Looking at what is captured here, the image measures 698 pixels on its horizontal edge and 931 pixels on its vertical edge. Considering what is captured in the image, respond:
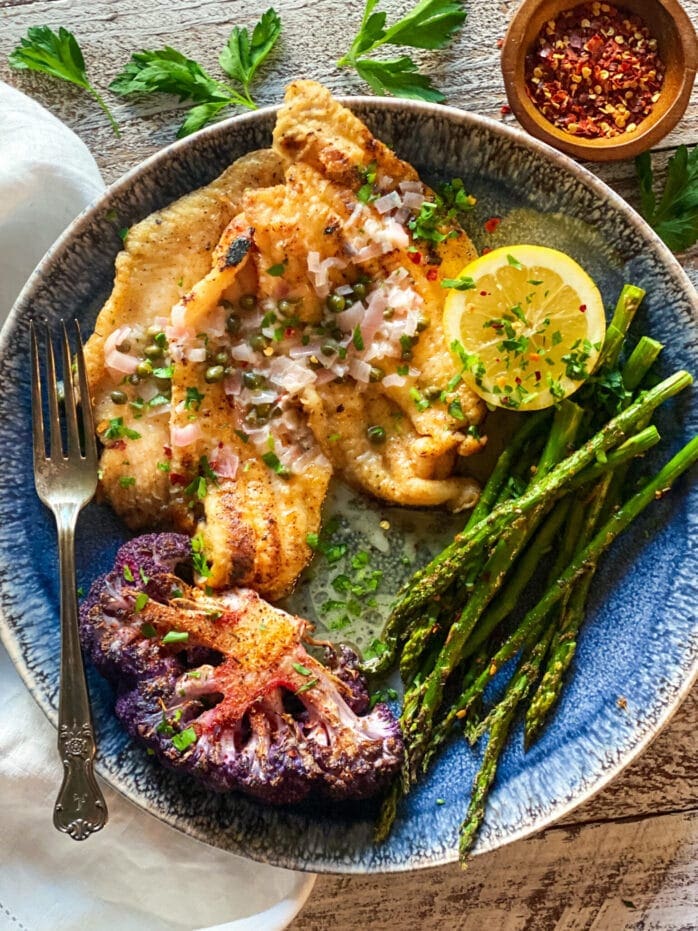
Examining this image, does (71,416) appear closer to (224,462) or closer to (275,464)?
(224,462)

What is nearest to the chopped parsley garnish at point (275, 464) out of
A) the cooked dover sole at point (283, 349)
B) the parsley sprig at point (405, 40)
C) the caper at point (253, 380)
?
the cooked dover sole at point (283, 349)

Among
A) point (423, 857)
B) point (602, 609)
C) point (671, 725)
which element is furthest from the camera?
point (671, 725)

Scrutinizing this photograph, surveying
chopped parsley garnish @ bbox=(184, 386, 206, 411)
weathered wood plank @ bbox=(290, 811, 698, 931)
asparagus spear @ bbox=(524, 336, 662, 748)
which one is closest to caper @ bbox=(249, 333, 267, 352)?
chopped parsley garnish @ bbox=(184, 386, 206, 411)

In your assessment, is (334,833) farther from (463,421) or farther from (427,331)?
(427,331)

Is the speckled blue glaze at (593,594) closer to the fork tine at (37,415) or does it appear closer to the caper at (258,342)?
the fork tine at (37,415)

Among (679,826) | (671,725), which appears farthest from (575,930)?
(671,725)

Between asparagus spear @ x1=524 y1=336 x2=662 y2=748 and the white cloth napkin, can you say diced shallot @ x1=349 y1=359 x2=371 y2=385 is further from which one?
the white cloth napkin
